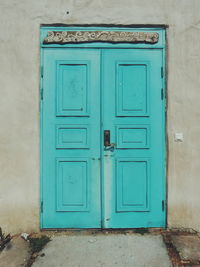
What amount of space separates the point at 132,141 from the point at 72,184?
3.21 feet

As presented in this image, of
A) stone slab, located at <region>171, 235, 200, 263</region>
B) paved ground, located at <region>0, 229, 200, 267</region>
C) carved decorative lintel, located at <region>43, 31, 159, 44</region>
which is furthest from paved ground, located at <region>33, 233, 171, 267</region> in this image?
carved decorative lintel, located at <region>43, 31, 159, 44</region>

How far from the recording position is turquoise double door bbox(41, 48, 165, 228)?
3.93 meters

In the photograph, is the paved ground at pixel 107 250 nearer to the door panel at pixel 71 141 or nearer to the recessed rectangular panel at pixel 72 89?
the door panel at pixel 71 141

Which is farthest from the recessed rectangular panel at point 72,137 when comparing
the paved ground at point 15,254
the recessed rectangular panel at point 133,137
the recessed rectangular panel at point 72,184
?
the paved ground at point 15,254

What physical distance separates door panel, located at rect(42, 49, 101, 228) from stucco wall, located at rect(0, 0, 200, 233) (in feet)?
0.57

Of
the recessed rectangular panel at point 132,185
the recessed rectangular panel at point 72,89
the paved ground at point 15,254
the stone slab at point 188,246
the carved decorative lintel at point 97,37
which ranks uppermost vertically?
the carved decorative lintel at point 97,37

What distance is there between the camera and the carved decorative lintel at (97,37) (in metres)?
3.93

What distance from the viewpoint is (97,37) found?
12.9ft

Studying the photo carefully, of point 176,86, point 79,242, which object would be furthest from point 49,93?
point 79,242

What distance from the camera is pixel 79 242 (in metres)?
3.67

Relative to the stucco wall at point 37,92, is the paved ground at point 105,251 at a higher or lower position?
lower

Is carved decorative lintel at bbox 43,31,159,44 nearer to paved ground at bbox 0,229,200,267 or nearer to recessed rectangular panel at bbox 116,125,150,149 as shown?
recessed rectangular panel at bbox 116,125,150,149

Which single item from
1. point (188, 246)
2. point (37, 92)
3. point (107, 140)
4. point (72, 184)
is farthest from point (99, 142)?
point (188, 246)

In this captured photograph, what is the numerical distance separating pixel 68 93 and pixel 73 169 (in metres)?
1.01
